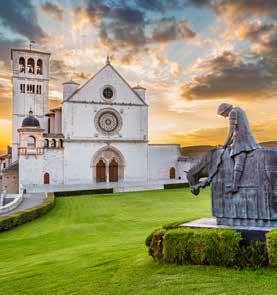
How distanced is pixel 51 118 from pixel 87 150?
382 inches

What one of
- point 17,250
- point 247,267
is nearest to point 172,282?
point 247,267

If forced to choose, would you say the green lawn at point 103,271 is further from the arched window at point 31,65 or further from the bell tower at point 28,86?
the arched window at point 31,65

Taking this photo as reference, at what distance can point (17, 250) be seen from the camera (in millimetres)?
12789

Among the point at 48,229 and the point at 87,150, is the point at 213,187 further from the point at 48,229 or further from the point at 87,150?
the point at 87,150

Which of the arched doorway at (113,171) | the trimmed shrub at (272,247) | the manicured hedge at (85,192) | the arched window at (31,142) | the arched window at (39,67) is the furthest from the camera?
the arched window at (39,67)

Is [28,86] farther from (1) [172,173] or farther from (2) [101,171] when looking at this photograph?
(1) [172,173]

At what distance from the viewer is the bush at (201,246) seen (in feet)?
23.3

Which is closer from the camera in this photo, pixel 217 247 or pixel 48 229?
pixel 217 247

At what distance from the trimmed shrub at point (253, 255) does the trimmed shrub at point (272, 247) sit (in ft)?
0.55

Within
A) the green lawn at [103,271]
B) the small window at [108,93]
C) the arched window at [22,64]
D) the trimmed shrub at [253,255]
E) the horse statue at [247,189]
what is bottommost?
the green lawn at [103,271]

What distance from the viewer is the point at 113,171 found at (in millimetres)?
48688

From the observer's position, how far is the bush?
23.3 feet

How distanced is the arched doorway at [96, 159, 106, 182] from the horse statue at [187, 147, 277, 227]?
39.6 metres

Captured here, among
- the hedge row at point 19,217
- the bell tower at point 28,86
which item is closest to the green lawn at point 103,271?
the hedge row at point 19,217
